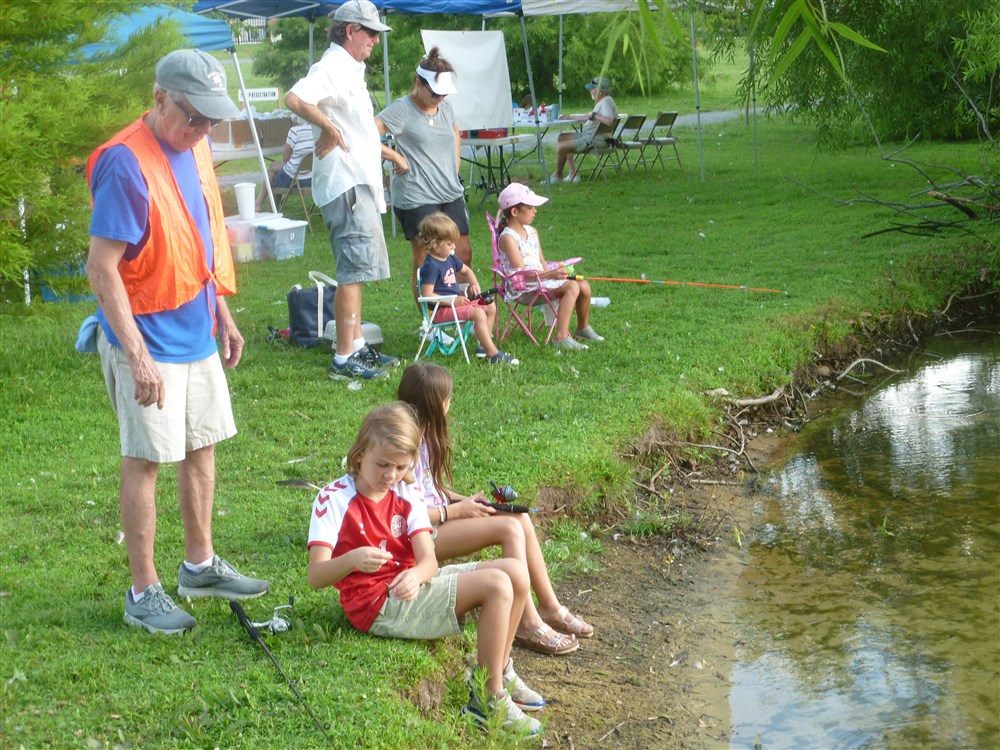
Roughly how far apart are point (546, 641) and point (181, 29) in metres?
8.27

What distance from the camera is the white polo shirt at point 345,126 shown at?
22.8ft

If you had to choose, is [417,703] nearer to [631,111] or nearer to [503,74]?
[503,74]

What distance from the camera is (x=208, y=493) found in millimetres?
4094

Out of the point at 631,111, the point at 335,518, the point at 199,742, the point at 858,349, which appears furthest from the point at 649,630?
the point at 631,111

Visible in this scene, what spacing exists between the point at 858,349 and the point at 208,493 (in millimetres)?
5731

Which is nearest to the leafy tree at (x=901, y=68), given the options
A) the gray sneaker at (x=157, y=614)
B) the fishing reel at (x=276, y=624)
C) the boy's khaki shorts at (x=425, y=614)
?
the boy's khaki shorts at (x=425, y=614)

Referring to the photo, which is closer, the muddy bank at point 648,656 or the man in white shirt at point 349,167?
the muddy bank at point 648,656

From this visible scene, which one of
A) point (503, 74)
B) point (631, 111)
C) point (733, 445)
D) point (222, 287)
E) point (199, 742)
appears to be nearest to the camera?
point (199, 742)

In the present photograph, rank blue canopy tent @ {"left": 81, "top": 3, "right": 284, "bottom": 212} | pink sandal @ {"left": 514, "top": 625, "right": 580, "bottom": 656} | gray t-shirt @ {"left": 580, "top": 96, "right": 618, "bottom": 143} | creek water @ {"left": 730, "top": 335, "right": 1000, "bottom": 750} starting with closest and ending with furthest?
creek water @ {"left": 730, "top": 335, "right": 1000, "bottom": 750} → pink sandal @ {"left": 514, "top": 625, "right": 580, "bottom": 656} → blue canopy tent @ {"left": 81, "top": 3, "right": 284, "bottom": 212} → gray t-shirt @ {"left": 580, "top": 96, "right": 618, "bottom": 143}

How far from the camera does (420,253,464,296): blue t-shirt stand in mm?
7547

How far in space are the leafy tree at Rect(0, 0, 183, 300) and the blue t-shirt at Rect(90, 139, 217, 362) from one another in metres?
3.27

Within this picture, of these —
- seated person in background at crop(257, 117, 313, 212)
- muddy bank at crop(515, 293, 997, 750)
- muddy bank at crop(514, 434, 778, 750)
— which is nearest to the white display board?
seated person in background at crop(257, 117, 313, 212)

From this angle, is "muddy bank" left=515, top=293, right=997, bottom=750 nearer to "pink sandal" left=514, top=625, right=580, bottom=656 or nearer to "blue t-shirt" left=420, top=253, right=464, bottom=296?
"pink sandal" left=514, top=625, right=580, bottom=656

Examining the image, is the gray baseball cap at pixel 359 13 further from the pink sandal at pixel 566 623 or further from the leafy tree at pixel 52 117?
the pink sandal at pixel 566 623
